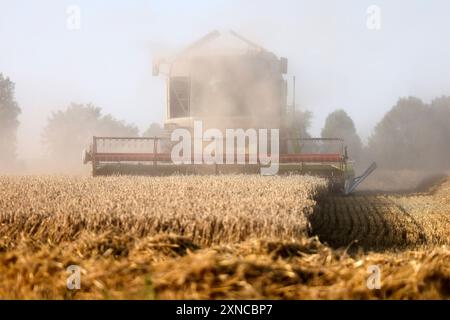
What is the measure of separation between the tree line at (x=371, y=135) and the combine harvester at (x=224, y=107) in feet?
68.0

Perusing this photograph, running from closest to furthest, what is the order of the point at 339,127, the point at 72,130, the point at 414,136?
the point at 414,136 < the point at 72,130 < the point at 339,127

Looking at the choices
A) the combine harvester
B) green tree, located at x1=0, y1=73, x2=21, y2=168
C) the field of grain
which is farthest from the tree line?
the field of grain

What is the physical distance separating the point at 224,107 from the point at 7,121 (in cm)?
3393

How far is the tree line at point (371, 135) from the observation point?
162ft

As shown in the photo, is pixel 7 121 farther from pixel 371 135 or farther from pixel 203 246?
pixel 203 246

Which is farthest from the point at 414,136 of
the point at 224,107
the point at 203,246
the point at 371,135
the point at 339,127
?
the point at 203,246

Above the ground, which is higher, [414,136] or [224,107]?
[224,107]

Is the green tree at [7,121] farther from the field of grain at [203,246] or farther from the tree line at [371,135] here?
the field of grain at [203,246]

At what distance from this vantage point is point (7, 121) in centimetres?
4838

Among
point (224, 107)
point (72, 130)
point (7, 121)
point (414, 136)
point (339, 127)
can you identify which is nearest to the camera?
point (224, 107)

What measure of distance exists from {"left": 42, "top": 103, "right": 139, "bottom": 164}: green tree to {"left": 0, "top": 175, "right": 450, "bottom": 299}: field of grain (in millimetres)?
54660

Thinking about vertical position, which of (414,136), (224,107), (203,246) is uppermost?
(224,107)

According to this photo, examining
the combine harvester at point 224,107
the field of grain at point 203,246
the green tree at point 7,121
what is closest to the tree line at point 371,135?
the green tree at point 7,121

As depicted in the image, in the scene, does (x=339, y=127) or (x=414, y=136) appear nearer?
(x=414, y=136)
